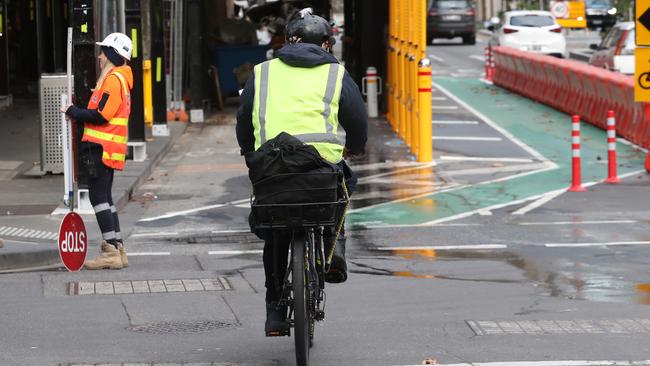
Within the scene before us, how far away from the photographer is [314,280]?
24.1 feet

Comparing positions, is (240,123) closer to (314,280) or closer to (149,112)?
(314,280)

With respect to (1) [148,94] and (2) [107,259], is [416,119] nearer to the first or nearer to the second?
(1) [148,94]

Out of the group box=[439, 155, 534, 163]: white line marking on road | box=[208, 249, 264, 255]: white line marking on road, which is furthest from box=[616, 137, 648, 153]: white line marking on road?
box=[208, 249, 264, 255]: white line marking on road

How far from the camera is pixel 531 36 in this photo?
45.2m

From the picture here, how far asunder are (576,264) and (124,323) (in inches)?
152

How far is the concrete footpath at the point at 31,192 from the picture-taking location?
1145cm

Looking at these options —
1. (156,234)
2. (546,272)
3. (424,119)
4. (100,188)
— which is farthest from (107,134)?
(424,119)

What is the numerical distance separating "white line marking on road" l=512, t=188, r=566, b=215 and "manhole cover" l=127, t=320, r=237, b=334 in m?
6.38

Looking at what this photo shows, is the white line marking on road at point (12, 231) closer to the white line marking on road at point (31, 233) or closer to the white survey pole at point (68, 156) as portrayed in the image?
the white line marking on road at point (31, 233)

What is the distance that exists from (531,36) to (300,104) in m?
38.5

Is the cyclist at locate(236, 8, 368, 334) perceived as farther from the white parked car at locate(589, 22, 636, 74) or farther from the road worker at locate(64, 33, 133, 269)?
the white parked car at locate(589, 22, 636, 74)

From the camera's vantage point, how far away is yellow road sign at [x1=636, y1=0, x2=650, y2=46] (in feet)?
56.7

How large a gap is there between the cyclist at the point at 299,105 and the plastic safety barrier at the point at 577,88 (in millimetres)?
14257

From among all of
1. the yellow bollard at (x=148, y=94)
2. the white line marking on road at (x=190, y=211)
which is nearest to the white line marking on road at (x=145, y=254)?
the white line marking on road at (x=190, y=211)
